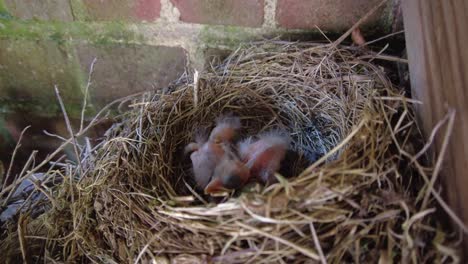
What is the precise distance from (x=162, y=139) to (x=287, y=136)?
303 mm

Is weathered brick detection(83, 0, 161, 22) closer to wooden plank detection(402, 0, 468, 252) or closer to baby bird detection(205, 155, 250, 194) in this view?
baby bird detection(205, 155, 250, 194)

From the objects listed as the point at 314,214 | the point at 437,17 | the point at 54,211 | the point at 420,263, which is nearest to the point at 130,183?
the point at 54,211

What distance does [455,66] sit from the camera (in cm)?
67

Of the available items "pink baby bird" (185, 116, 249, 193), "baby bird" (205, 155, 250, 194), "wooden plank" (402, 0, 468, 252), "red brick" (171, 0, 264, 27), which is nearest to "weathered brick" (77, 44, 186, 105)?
"red brick" (171, 0, 264, 27)

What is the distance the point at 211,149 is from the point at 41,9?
61 cm

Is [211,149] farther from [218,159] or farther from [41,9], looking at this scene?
[41,9]

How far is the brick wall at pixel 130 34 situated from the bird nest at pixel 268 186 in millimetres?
75

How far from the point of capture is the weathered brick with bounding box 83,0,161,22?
1032mm

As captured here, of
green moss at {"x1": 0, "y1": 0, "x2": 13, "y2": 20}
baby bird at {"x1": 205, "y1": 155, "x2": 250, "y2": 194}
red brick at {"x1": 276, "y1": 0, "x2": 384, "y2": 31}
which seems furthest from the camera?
green moss at {"x1": 0, "y1": 0, "x2": 13, "y2": 20}

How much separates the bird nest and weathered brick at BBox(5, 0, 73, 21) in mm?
312

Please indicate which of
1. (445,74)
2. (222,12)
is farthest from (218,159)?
(445,74)

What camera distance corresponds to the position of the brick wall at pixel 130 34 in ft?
3.31

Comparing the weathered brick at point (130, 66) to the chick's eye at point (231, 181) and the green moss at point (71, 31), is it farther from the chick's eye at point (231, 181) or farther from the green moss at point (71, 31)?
the chick's eye at point (231, 181)

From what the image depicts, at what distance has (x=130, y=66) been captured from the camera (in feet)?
3.77
